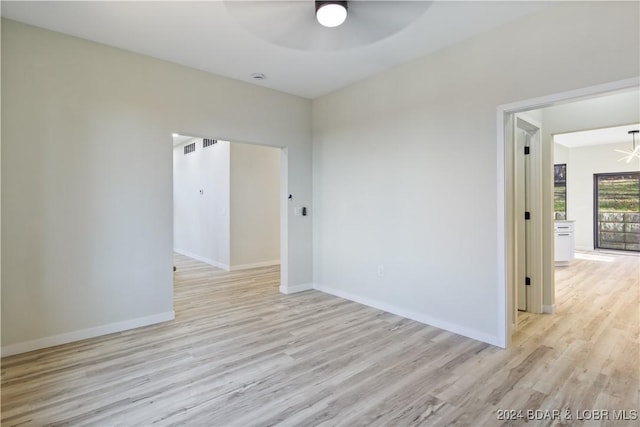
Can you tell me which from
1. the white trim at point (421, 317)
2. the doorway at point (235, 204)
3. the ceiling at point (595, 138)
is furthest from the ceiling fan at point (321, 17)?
the ceiling at point (595, 138)

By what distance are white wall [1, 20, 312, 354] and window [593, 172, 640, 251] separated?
9778mm

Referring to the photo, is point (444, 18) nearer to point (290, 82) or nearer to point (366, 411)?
point (290, 82)

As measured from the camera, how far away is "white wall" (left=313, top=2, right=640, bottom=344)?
7.86ft

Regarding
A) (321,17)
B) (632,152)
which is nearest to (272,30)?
(321,17)

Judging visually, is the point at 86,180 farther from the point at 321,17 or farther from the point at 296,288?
the point at 296,288

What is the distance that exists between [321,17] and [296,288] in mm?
3525

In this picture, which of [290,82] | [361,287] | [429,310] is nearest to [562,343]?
[429,310]

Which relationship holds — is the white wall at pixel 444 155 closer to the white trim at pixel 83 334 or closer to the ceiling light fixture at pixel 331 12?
the ceiling light fixture at pixel 331 12

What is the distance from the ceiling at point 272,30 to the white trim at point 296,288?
2.82 meters

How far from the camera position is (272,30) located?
84.4 inches

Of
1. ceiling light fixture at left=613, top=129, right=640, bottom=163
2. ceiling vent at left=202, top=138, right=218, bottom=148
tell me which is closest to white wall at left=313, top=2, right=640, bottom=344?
ceiling vent at left=202, top=138, right=218, bottom=148

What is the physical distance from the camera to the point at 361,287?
406 centimetres

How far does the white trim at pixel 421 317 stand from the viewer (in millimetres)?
2904

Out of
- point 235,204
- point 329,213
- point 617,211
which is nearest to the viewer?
point 329,213
